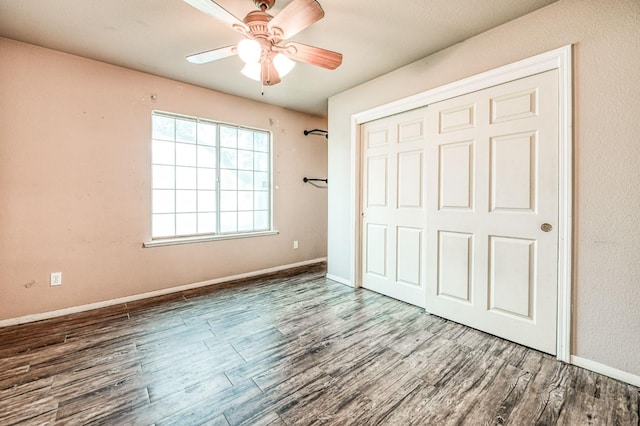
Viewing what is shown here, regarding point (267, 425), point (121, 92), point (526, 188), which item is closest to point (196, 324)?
point (267, 425)

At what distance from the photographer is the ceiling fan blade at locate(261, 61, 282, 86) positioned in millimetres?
1993

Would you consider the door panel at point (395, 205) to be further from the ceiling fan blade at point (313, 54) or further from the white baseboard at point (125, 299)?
the white baseboard at point (125, 299)

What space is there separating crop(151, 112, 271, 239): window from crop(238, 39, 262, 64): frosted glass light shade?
6.83ft

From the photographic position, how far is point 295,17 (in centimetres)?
161

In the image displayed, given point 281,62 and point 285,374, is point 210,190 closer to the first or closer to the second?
point 281,62

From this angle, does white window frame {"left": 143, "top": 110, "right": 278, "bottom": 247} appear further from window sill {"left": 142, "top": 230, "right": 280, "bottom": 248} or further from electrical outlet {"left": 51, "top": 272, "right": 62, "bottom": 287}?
electrical outlet {"left": 51, "top": 272, "right": 62, "bottom": 287}

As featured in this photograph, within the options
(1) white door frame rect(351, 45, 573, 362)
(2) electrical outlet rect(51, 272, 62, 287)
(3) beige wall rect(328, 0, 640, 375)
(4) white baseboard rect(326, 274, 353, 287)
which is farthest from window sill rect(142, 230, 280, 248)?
(3) beige wall rect(328, 0, 640, 375)

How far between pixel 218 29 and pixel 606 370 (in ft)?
12.5

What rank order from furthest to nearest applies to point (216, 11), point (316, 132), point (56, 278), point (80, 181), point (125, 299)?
1. point (316, 132)
2. point (125, 299)
3. point (80, 181)
4. point (56, 278)
5. point (216, 11)

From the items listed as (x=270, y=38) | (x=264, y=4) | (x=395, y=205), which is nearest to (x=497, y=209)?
(x=395, y=205)

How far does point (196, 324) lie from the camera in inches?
99.1

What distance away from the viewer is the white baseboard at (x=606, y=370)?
170cm

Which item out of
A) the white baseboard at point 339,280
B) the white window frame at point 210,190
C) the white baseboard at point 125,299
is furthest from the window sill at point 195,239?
the white baseboard at point 339,280

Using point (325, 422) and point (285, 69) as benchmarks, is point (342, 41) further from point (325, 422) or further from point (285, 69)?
point (325, 422)
